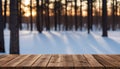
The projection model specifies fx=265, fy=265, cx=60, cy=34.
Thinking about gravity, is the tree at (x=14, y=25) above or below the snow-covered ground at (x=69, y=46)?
above

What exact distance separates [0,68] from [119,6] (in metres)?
53.9

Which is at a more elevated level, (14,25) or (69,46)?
(14,25)

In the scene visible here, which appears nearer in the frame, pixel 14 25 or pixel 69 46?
pixel 14 25

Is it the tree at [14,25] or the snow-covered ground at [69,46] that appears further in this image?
the snow-covered ground at [69,46]

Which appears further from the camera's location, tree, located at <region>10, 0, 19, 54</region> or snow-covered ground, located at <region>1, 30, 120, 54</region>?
snow-covered ground, located at <region>1, 30, 120, 54</region>

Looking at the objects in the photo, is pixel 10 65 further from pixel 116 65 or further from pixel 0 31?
pixel 0 31

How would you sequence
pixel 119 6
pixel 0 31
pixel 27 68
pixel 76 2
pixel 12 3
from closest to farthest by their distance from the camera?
pixel 27 68 < pixel 12 3 < pixel 0 31 < pixel 76 2 < pixel 119 6

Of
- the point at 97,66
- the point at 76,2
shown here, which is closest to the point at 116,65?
the point at 97,66

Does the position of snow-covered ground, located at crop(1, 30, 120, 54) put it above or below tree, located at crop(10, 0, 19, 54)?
below

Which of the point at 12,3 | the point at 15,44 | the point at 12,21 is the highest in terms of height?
the point at 12,3

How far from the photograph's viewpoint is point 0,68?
430 centimetres

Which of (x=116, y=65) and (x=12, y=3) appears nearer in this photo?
(x=116, y=65)

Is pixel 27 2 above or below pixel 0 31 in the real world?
above

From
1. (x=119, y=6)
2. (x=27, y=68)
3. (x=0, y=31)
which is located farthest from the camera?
(x=119, y=6)
